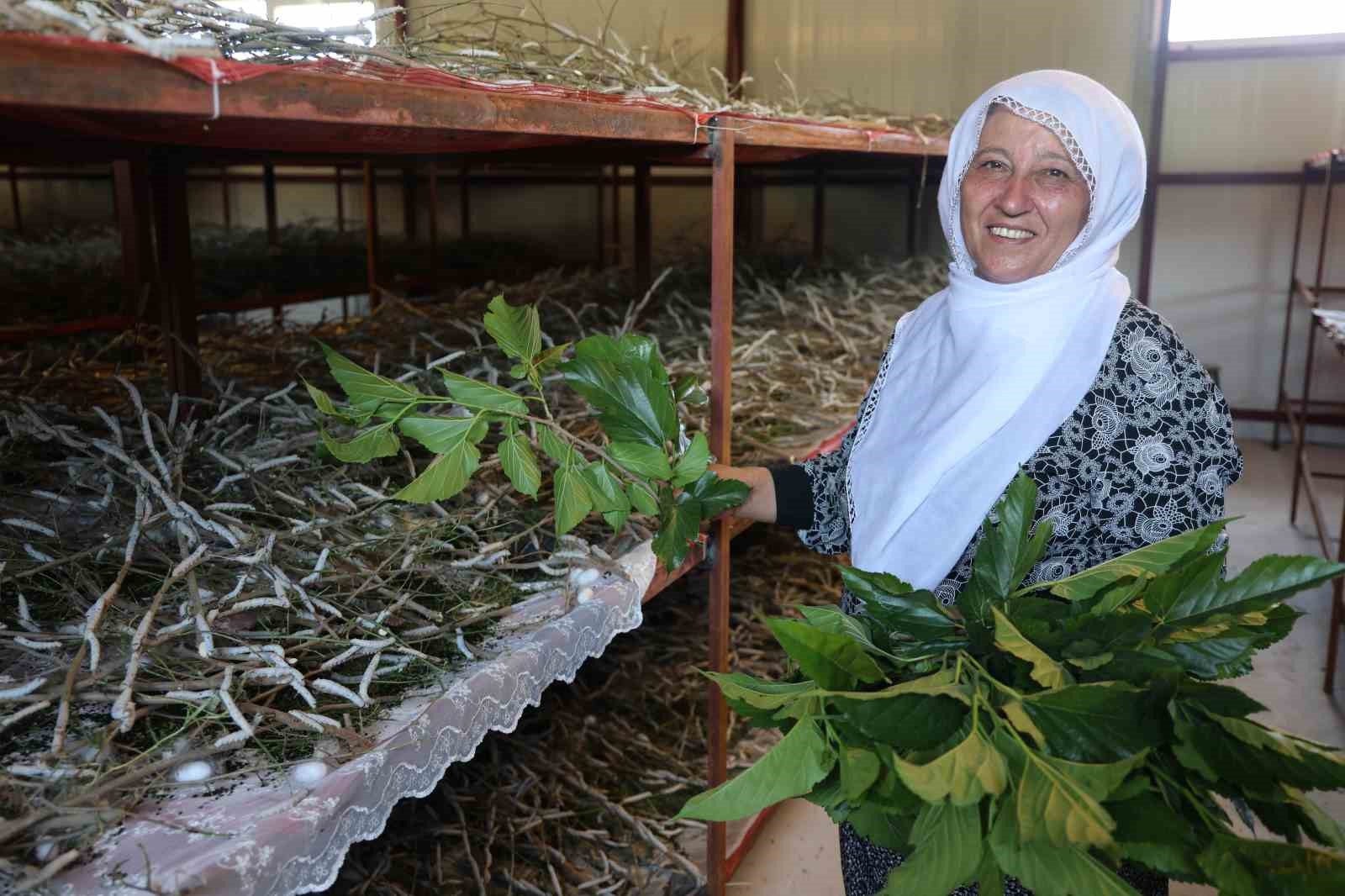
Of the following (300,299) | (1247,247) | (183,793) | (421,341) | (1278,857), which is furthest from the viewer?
(1247,247)

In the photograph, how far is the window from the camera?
539 cm

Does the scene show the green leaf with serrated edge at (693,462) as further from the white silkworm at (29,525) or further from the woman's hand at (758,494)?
the white silkworm at (29,525)

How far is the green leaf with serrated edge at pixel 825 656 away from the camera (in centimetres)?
92

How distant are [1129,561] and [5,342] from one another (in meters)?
3.43

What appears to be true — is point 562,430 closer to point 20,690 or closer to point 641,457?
point 641,457

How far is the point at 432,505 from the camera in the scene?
1.51 m

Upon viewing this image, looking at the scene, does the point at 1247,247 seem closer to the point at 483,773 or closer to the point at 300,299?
the point at 300,299

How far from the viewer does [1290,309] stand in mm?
5363

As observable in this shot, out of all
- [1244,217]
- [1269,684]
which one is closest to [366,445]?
[1269,684]

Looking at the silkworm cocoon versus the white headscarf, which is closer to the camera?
the silkworm cocoon

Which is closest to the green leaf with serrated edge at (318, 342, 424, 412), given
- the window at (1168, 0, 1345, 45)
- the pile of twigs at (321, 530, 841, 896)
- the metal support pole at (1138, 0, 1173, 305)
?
the pile of twigs at (321, 530, 841, 896)

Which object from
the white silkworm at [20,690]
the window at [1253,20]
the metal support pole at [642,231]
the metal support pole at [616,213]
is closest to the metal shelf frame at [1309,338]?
the window at [1253,20]

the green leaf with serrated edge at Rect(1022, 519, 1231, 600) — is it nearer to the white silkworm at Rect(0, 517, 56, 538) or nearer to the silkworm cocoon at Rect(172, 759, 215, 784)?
the silkworm cocoon at Rect(172, 759, 215, 784)

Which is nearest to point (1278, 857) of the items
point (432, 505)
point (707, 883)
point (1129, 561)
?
point (1129, 561)
